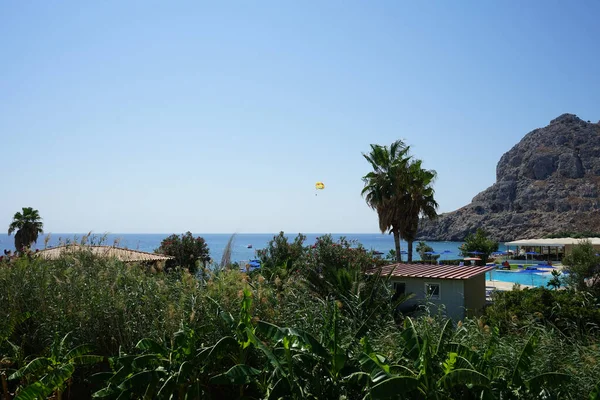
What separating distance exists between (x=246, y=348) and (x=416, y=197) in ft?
88.2

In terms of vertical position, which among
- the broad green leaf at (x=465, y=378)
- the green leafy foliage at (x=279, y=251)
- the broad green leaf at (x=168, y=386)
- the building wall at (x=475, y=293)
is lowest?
the building wall at (x=475, y=293)

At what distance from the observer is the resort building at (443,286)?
60.4 ft

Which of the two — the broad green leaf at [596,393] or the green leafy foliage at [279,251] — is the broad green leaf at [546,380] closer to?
the broad green leaf at [596,393]

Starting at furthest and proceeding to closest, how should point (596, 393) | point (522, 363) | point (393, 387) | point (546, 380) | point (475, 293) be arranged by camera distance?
point (475, 293) < point (522, 363) < point (546, 380) < point (393, 387) < point (596, 393)

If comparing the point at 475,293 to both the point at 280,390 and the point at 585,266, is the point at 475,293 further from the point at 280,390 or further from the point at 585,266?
the point at 280,390

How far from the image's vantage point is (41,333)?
6.98 m

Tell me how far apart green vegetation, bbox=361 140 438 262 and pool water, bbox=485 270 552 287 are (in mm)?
8964

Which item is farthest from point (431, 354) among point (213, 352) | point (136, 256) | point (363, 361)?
point (136, 256)

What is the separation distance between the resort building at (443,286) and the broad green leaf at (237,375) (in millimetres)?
12975

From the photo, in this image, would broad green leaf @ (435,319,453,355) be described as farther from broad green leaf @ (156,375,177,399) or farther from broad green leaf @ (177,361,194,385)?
broad green leaf @ (156,375,177,399)

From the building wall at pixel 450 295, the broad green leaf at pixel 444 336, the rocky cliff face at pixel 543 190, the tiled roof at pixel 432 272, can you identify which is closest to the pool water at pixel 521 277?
the tiled roof at pixel 432 272

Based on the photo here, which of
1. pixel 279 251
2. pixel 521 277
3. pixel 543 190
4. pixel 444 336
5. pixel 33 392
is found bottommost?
pixel 521 277

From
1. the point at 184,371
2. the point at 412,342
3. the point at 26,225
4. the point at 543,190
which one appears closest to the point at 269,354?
the point at 184,371

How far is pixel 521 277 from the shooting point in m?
39.2
